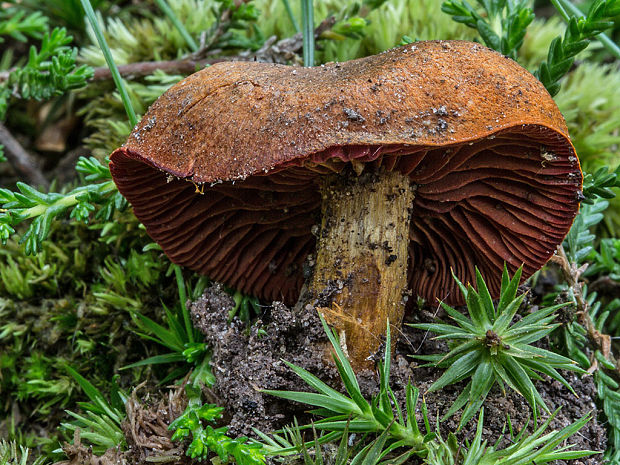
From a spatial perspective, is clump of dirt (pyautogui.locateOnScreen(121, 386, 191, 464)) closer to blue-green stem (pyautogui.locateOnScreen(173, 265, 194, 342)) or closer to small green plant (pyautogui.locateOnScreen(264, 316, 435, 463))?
Result: blue-green stem (pyautogui.locateOnScreen(173, 265, 194, 342))

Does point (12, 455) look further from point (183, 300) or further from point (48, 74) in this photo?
point (48, 74)

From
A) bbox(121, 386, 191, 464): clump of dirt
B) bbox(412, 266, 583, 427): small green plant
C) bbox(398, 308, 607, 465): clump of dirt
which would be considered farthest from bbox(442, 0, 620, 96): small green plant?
bbox(121, 386, 191, 464): clump of dirt

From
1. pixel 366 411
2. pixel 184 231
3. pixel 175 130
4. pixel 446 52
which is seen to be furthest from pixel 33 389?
pixel 446 52

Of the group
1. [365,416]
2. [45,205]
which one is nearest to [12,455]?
[45,205]

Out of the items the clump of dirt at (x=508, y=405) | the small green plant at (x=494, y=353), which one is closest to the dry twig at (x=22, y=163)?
the clump of dirt at (x=508, y=405)

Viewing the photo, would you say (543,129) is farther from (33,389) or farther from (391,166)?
(33,389)

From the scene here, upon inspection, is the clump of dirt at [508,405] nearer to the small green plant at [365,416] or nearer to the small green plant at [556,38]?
the small green plant at [365,416]
